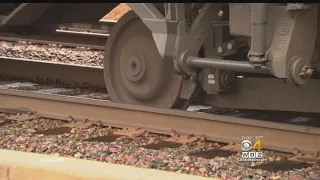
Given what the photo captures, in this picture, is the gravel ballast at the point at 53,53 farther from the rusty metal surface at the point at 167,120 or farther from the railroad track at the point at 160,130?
the railroad track at the point at 160,130

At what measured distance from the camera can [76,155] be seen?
6.15 metres

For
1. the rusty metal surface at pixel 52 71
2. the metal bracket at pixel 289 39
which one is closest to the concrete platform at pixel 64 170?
the metal bracket at pixel 289 39

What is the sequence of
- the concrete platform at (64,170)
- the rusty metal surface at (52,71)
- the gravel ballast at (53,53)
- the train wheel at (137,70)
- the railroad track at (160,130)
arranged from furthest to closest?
the gravel ballast at (53,53), the rusty metal surface at (52,71), the train wheel at (137,70), the railroad track at (160,130), the concrete platform at (64,170)

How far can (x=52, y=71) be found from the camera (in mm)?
9961

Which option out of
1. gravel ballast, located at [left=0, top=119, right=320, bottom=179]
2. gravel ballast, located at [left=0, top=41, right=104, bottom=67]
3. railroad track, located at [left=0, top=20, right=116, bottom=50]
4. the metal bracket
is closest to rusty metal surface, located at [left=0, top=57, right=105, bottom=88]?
gravel ballast, located at [left=0, top=41, right=104, bottom=67]

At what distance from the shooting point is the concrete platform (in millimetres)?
3840

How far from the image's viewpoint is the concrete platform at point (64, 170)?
12.6ft

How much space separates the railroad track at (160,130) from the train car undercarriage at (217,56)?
1.30 ft

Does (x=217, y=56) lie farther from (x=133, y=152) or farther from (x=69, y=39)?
(x=69, y=39)

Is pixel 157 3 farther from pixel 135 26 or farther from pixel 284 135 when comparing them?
pixel 284 135

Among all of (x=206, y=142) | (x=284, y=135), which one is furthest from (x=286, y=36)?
(x=206, y=142)

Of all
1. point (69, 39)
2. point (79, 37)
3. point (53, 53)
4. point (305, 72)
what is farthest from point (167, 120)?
point (69, 39)

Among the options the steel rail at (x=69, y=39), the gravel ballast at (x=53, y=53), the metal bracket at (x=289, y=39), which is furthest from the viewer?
the steel rail at (x=69, y=39)

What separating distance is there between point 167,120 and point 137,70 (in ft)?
3.04
